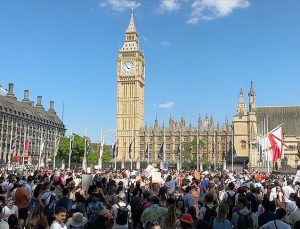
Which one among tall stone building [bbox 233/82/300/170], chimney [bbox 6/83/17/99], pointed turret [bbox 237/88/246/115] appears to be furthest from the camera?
chimney [bbox 6/83/17/99]

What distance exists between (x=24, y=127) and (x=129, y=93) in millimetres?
29986

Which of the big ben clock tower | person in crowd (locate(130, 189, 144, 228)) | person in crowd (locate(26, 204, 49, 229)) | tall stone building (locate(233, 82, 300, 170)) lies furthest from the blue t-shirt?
the big ben clock tower

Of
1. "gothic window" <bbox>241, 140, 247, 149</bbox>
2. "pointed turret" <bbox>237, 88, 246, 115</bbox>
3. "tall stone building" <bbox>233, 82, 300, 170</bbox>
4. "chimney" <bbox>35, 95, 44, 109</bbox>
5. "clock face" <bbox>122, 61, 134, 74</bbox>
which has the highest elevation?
"clock face" <bbox>122, 61, 134, 74</bbox>

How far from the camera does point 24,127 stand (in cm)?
9800

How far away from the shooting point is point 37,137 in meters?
106

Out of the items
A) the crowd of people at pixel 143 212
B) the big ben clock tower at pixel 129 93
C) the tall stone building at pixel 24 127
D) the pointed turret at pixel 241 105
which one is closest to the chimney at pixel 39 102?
the tall stone building at pixel 24 127

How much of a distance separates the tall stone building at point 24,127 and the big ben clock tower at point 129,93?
18.6 m

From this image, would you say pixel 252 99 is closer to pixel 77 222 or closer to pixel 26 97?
pixel 26 97

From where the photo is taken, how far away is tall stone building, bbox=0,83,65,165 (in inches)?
3534

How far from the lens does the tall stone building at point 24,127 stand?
89.8m

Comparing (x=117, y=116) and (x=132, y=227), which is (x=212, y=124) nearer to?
(x=117, y=116)

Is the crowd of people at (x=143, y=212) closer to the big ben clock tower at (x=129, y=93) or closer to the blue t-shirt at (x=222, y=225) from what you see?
the blue t-shirt at (x=222, y=225)

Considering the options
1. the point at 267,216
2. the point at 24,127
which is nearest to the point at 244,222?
the point at 267,216

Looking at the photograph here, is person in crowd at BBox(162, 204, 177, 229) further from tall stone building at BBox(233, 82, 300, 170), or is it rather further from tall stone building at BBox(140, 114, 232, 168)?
tall stone building at BBox(140, 114, 232, 168)
